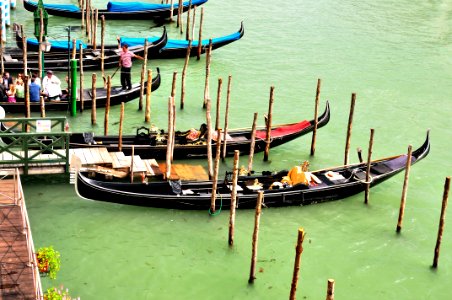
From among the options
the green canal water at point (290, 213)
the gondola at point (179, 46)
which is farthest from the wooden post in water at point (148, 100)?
the gondola at point (179, 46)

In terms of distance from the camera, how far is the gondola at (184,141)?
1084cm

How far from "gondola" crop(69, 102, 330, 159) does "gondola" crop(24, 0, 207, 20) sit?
795cm

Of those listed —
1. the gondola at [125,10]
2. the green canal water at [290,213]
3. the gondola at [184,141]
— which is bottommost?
the green canal water at [290,213]

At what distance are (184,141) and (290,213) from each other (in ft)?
6.84

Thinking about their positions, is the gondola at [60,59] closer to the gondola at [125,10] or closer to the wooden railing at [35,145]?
the gondola at [125,10]

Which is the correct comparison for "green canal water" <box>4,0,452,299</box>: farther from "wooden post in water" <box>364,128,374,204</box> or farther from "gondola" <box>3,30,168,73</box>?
"gondola" <box>3,30,168,73</box>

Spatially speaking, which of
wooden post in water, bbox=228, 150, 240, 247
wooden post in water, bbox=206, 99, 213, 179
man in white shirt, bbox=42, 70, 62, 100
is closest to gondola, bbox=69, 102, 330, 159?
wooden post in water, bbox=206, 99, 213, 179

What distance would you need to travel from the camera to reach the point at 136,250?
889cm

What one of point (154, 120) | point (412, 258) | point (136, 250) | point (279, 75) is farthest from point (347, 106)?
point (136, 250)

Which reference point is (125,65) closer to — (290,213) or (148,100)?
(148,100)

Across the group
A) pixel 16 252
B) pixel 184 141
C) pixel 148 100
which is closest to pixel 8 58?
pixel 148 100

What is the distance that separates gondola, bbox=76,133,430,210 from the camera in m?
9.48

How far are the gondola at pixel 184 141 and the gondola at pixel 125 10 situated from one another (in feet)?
26.1

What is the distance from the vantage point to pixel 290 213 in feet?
32.5
